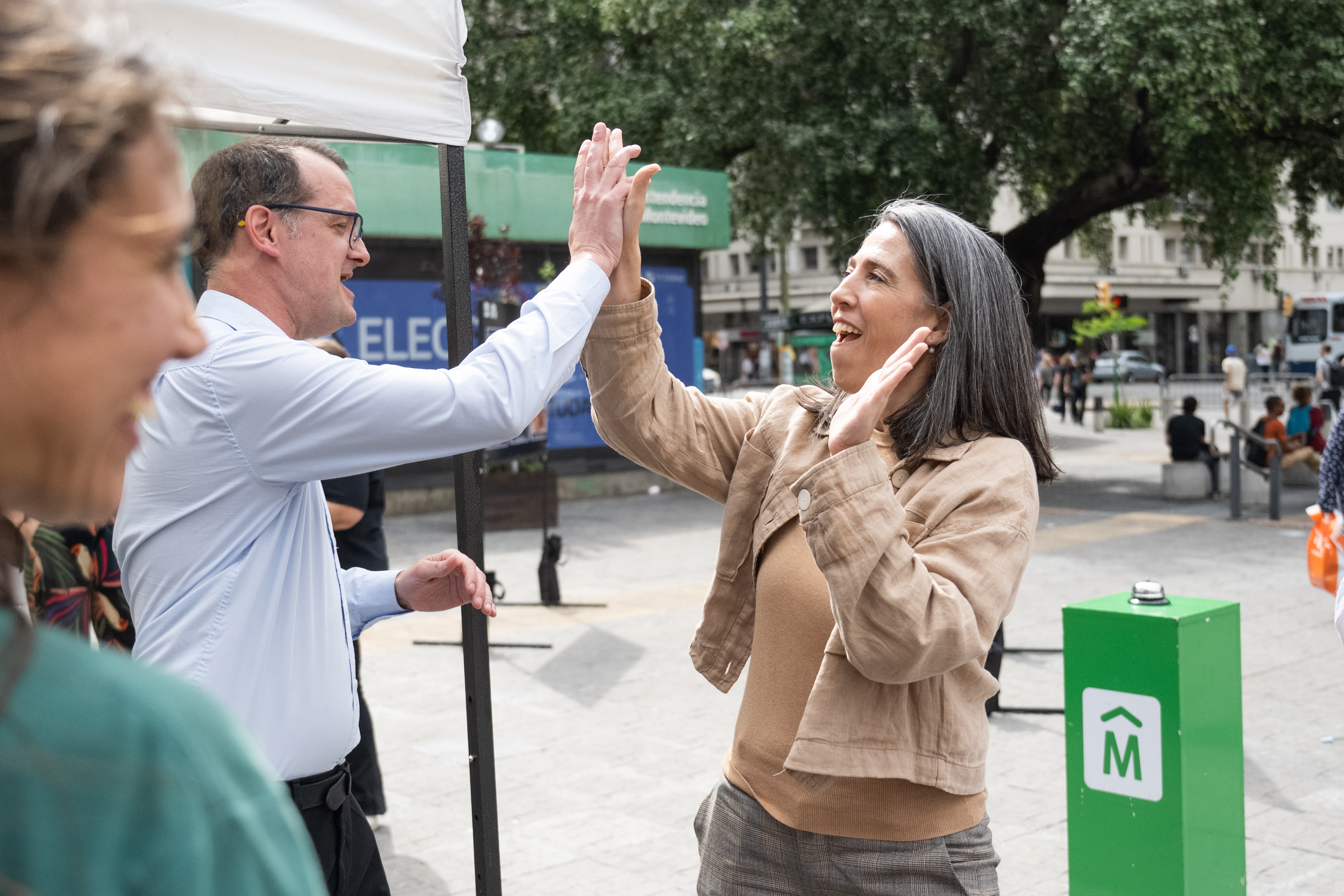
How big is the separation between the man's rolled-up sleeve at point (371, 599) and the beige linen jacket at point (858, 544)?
52cm

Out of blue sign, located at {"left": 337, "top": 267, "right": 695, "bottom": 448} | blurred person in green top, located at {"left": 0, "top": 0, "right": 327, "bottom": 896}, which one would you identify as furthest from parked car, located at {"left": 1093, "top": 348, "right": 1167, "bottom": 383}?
blurred person in green top, located at {"left": 0, "top": 0, "right": 327, "bottom": 896}

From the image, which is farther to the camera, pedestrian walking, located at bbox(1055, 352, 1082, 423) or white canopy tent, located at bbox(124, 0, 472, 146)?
pedestrian walking, located at bbox(1055, 352, 1082, 423)

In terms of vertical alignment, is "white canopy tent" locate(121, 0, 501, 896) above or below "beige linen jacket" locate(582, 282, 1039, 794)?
above

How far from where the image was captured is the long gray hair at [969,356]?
7.22 ft

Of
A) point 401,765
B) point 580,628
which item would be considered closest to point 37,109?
point 401,765

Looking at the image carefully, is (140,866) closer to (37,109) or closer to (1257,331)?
(37,109)

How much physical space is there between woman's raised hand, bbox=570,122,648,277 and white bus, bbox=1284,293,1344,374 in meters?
45.0

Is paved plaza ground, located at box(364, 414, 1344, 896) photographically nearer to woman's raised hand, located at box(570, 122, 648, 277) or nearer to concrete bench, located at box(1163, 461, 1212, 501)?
concrete bench, located at box(1163, 461, 1212, 501)

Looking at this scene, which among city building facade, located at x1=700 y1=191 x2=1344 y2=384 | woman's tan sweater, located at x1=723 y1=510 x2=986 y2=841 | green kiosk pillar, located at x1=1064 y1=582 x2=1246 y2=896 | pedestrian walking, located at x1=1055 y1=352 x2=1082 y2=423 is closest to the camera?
woman's tan sweater, located at x1=723 y1=510 x2=986 y2=841

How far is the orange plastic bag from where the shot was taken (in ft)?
15.7

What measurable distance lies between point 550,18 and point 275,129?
1486cm

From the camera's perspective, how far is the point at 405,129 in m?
2.67

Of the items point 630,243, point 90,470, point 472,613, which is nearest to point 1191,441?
point 472,613

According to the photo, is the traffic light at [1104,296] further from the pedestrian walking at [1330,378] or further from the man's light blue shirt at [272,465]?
the man's light blue shirt at [272,465]
